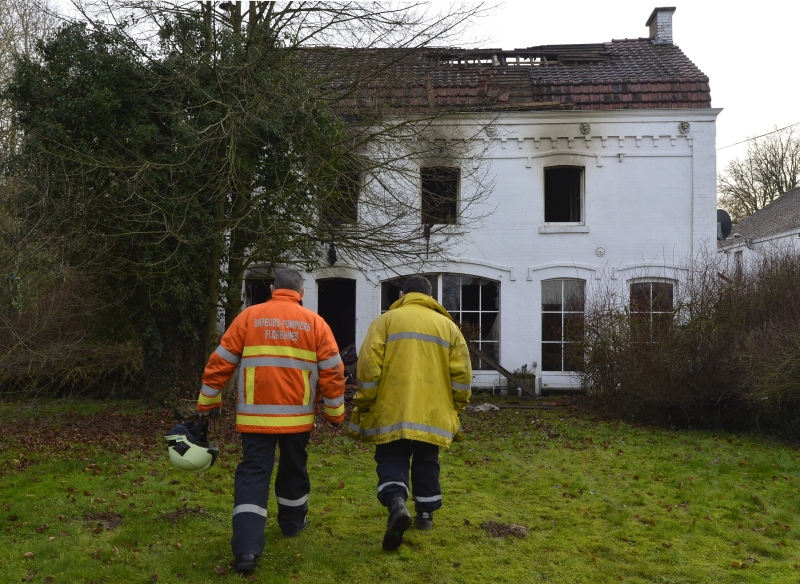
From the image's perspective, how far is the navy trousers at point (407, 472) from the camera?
205 inches

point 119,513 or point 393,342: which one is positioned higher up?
point 393,342

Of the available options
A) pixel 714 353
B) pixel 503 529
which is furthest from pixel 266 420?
pixel 714 353

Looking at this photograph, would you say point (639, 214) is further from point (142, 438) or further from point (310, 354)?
point (310, 354)

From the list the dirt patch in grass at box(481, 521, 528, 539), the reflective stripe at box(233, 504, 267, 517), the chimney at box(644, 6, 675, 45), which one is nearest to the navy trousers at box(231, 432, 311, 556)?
the reflective stripe at box(233, 504, 267, 517)

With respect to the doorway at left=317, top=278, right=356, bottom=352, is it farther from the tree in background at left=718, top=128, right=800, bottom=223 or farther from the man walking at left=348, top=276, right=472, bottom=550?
the tree in background at left=718, top=128, right=800, bottom=223

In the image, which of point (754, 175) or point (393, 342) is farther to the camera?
point (754, 175)

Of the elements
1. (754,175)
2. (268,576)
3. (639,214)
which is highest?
(754,175)

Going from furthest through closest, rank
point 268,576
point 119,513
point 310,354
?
point 119,513 → point 310,354 → point 268,576

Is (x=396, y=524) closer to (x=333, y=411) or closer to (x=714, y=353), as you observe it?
(x=333, y=411)

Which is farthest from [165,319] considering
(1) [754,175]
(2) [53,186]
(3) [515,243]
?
(1) [754,175]

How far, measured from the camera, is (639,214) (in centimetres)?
1583

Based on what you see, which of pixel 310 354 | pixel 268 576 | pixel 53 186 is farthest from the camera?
pixel 53 186

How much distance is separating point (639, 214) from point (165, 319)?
977 cm

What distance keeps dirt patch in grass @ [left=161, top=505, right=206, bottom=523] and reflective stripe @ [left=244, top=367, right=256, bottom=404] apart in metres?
1.60
